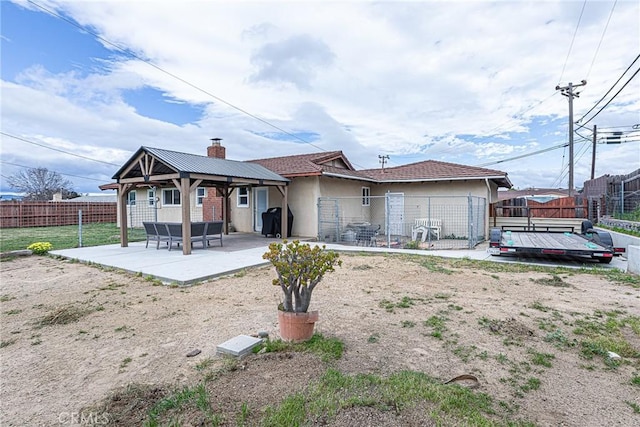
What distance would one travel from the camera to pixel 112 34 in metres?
11.6

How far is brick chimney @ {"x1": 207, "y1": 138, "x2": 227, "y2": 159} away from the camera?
642 inches

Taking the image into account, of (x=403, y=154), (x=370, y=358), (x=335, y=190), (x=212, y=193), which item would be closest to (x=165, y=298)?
(x=370, y=358)

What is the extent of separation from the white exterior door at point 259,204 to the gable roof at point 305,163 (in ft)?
3.92

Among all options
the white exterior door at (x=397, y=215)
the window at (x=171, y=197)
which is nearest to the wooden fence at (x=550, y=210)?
the white exterior door at (x=397, y=215)

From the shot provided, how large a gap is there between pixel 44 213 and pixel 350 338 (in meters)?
26.2

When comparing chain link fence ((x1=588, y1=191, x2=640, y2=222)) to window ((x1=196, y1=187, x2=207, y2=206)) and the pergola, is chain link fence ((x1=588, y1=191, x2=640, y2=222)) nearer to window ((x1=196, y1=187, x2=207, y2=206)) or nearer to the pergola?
the pergola

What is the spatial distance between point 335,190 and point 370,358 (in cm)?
1206

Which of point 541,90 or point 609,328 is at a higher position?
point 541,90

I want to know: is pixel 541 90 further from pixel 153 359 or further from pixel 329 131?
pixel 153 359

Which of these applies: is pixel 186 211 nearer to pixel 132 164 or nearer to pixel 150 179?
pixel 150 179

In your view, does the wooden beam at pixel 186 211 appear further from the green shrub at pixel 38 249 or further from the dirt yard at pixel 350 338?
the green shrub at pixel 38 249

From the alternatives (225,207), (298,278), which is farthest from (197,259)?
(225,207)

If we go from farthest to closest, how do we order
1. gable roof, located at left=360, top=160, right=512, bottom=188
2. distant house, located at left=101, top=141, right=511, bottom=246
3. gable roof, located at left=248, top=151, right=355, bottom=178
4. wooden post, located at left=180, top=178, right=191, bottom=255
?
Result: gable roof, located at left=360, top=160, right=512, bottom=188, gable roof, located at left=248, top=151, right=355, bottom=178, distant house, located at left=101, top=141, right=511, bottom=246, wooden post, located at left=180, top=178, right=191, bottom=255

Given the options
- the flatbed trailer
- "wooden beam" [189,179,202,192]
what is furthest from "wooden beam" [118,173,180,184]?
the flatbed trailer
